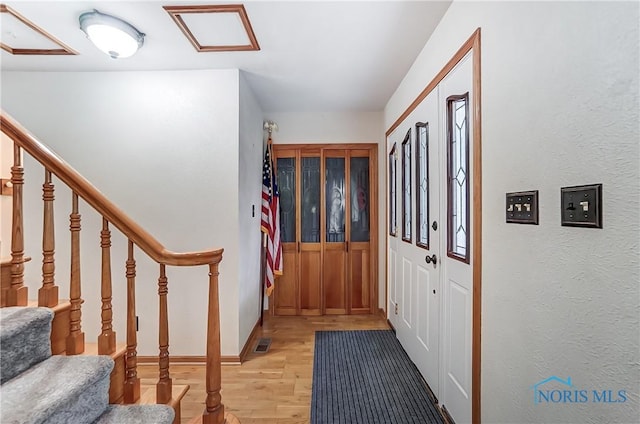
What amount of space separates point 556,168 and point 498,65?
0.60 m

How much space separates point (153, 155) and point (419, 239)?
2420 mm

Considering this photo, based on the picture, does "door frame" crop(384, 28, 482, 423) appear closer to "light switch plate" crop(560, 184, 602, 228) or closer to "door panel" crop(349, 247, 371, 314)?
"light switch plate" crop(560, 184, 602, 228)

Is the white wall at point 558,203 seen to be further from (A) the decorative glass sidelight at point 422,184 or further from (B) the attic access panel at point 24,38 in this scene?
(B) the attic access panel at point 24,38

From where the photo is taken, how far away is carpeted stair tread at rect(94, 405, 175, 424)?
1.36m

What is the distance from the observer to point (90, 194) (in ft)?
4.91

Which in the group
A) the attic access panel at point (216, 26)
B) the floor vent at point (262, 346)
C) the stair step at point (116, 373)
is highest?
the attic access panel at point (216, 26)

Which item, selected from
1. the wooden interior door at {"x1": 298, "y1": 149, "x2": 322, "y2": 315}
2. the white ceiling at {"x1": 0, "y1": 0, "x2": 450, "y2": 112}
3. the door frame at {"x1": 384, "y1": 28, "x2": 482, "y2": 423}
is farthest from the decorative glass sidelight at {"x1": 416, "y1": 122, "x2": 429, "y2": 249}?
the wooden interior door at {"x1": 298, "y1": 149, "x2": 322, "y2": 315}

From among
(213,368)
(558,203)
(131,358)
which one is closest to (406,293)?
(213,368)

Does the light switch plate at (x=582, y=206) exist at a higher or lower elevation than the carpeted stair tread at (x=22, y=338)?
higher

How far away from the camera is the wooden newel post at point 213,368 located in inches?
64.6

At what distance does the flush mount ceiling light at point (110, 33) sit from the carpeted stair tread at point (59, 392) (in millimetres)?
1894

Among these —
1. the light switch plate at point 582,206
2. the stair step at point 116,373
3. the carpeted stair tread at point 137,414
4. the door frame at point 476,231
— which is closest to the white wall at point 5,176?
the stair step at point 116,373

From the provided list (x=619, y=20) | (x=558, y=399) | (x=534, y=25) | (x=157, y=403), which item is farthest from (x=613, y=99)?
(x=157, y=403)

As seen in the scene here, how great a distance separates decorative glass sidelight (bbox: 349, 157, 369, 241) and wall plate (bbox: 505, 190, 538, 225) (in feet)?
9.00
